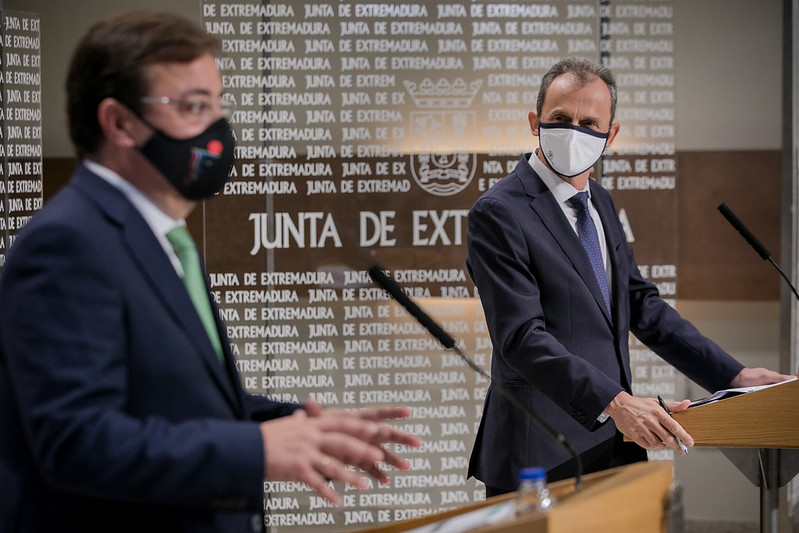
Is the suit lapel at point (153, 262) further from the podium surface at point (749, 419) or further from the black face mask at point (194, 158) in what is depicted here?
the podium surface at point (749, 419)

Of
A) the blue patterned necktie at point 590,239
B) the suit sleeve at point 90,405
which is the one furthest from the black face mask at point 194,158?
the blue patterned necktie at point 590,239

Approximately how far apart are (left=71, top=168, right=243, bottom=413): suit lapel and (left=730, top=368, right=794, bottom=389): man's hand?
162cm

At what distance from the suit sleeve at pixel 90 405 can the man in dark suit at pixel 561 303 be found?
3.62ft

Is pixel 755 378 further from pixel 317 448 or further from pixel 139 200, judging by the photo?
pixel 139 200

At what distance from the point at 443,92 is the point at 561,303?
1.73m

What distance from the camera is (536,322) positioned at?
2.14 m

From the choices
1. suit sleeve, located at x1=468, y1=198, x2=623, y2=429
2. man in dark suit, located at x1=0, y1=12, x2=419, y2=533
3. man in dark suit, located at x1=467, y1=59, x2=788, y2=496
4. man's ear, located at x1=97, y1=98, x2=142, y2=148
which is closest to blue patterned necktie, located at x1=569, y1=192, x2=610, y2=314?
man in dark suit, located at x1=467, y1=59, x2=788, y2=496

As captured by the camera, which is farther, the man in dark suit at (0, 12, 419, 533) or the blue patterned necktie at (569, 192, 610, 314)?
the blue patterned necktie at (569, 192, 610, 314)

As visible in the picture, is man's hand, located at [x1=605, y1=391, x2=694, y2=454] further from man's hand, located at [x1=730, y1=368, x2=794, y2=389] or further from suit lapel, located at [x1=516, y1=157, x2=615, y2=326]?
man's hand, located at [x1=730, y1=368, x2=794, y2=389]

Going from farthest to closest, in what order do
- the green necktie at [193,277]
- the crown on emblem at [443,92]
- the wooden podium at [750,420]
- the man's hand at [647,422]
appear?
1. the crown on emblem at [443,92]
2. the wooden podium at [750,420]
3. the man's hand at [647,422]
4. the green necktie at [193,277]

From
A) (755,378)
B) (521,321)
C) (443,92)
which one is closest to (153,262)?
(521,321)

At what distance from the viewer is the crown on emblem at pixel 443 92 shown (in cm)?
372

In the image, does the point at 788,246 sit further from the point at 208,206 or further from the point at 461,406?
the point at 208,206

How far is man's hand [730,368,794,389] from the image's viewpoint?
2.34 meters
